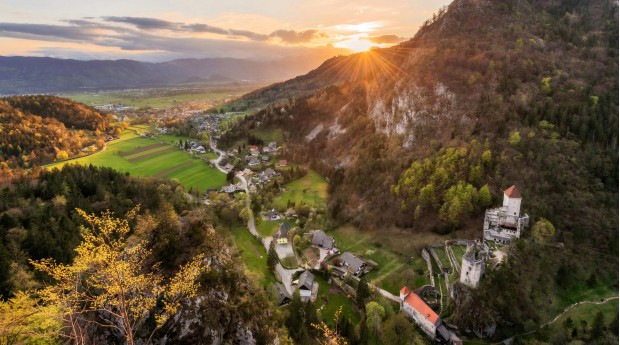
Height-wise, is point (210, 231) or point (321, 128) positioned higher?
point (210, 231)

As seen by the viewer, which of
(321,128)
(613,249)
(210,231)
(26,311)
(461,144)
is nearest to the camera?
(26,311)

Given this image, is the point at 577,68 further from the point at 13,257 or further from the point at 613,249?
the point at 13,257

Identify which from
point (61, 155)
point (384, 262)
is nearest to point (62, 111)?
point (61, 155)

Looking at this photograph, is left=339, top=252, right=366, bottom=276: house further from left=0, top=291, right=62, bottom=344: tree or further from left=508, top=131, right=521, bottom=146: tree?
left=0, top=291, right=62, bottom=344: tree

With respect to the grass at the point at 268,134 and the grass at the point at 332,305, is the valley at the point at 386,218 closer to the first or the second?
the grass at the point at 332,305

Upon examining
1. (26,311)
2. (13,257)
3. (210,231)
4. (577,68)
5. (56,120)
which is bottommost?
(56,120)

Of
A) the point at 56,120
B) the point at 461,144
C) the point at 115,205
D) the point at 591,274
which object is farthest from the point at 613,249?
the point at 56,120
